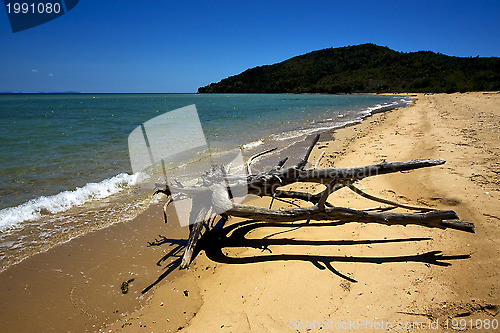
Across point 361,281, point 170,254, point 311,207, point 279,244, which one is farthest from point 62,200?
point 361,281

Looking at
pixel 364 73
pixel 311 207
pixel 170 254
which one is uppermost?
pixel 364 73

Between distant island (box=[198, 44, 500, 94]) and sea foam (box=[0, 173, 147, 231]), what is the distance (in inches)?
1977

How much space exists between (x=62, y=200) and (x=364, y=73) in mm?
108453

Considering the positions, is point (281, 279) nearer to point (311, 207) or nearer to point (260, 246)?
point (260, 246)

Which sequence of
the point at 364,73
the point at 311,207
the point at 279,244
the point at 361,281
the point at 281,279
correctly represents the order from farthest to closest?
the point at 364,73 → the point at 279,244 → the point at 311,207 → the point at 281,279 → the point at 361,281

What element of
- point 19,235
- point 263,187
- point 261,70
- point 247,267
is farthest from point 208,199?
point 261,70

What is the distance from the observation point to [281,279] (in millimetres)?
2855

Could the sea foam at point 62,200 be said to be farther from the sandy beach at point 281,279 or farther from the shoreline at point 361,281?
the shoreline at point 361,281

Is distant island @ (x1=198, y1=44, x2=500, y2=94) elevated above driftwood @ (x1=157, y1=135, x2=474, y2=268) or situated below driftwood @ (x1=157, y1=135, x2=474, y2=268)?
above

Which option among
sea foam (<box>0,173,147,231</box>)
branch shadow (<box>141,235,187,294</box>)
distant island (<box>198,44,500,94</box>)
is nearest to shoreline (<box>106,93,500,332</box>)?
branch shadow (<box>141,235,187,294</box>)

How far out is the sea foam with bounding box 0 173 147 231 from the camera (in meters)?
4.59

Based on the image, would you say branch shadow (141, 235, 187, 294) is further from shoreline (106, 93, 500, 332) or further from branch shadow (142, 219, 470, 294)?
shoreline (106, 93, 500, 332)

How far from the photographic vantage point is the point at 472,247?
114 inches

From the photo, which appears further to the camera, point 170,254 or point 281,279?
point 170,254
